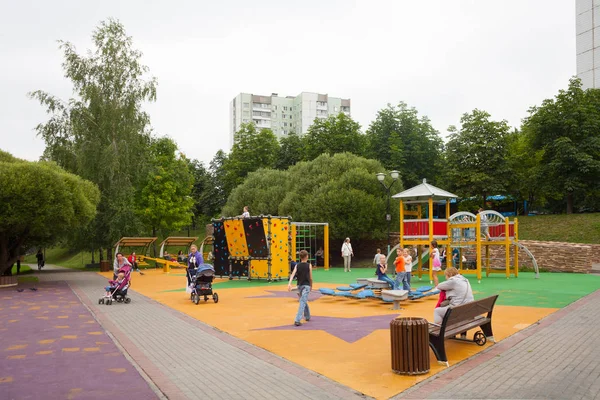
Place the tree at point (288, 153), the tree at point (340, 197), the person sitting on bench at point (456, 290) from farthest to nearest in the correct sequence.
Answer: the tree at point (288, 153) → the tree at point (340, 197) → the person sitting on bench at point (456, 290)

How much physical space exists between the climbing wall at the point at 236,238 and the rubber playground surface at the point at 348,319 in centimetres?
301

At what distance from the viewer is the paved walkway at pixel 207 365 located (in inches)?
259

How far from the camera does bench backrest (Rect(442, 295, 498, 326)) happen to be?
782 centimetres

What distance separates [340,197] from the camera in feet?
116

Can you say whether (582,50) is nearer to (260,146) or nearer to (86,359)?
(260,146)

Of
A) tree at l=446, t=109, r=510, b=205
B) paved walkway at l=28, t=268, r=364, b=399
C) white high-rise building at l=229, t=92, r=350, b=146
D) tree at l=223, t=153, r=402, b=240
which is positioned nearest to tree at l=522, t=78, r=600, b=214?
tree at l=446, t=109, r=510, b=205

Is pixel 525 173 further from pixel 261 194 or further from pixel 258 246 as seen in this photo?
pixel 258 246

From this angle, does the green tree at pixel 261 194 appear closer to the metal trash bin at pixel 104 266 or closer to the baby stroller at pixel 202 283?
the metal trash bin at pixel 104 266

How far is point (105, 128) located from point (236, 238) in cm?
1632

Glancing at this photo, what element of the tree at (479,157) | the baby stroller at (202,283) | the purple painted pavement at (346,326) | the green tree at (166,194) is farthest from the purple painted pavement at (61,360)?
the tree at (479,157)

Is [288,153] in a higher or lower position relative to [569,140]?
higher

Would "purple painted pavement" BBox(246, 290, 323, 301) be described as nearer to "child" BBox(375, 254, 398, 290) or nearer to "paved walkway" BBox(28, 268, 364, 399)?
"child" BBox(375, 254, 398, 290)

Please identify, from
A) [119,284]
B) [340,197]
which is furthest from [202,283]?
[340,197]

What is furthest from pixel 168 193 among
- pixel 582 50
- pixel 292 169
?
pixel 582 50
